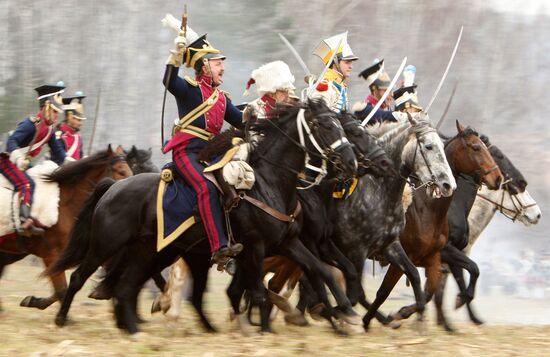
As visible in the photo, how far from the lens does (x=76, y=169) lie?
1073 cm

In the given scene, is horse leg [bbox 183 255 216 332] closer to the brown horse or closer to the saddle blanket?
the brown horse

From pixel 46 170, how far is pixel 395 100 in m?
3.97

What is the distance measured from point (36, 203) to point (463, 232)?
14.5ft

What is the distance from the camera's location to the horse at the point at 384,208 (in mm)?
9812

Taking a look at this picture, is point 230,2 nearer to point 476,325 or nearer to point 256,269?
point 476,325

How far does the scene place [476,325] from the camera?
37.5ft

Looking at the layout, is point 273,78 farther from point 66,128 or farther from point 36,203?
point 66,128

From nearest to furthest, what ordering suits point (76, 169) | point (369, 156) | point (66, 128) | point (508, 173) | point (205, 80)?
point (205, 80)
point (369, 156)
point (76, 169)
point (508, 173)
point (66, 128)

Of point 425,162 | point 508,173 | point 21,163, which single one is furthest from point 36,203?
point 508,173

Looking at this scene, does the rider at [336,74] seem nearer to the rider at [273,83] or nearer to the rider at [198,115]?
the rider at [273,83]

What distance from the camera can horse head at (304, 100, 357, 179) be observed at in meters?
8.72

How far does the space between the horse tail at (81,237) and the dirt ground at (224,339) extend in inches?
9.6

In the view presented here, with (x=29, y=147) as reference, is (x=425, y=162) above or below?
below

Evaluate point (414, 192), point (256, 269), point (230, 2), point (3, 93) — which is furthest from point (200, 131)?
point (230, 2)
